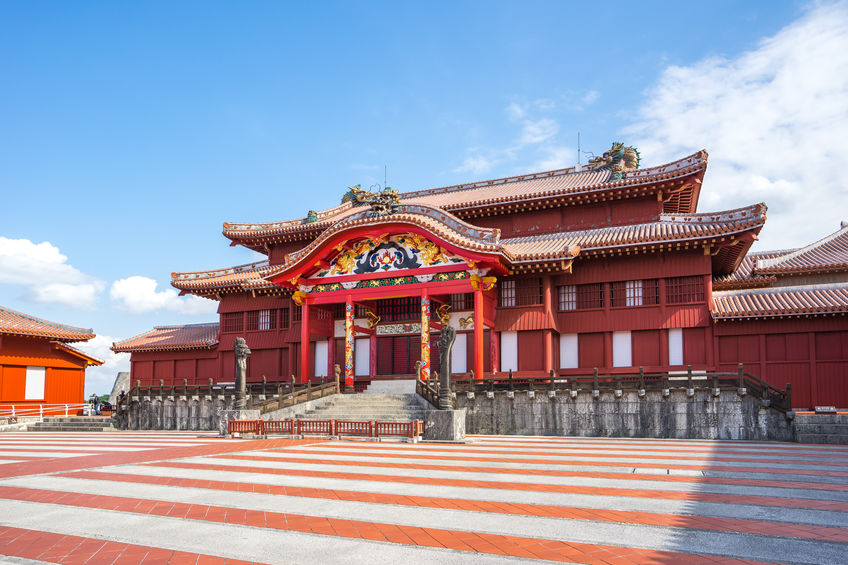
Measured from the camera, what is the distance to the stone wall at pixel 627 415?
20344mm

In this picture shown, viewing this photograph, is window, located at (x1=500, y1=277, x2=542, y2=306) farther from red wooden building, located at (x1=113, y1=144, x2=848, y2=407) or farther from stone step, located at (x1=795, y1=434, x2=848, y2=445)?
stone step, located at (x1=795, y1=434, x2=848, y2=445)

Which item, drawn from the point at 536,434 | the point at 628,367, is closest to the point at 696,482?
the point at 536,434

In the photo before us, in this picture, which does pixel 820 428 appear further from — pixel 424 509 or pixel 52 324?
pixel 52 324

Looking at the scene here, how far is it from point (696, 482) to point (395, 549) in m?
6.28

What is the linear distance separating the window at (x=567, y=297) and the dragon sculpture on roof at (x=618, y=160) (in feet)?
18.8

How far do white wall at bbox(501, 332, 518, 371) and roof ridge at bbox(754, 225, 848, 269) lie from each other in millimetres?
11970

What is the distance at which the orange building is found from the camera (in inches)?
1315

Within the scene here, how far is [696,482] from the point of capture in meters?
10.4

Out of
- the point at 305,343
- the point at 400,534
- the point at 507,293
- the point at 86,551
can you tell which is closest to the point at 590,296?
the point at 507,293

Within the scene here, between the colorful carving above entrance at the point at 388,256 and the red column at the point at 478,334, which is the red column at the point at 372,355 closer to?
the colorful carving above entrance at the point at 388,256

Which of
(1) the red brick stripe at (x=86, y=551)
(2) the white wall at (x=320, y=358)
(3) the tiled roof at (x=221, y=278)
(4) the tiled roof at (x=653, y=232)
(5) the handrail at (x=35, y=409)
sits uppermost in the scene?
(4) the tiled roof at (x=653, y=232)

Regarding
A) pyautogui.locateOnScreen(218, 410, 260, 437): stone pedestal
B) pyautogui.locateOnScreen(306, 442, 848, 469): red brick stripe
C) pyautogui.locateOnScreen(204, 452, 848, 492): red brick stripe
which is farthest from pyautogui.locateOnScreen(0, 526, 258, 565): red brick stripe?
pyautogui.locateOnScreen(218, 410, 260, 437): stone pedestal

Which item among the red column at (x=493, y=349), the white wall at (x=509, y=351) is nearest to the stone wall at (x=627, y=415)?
the red column at (x=493, y=349)

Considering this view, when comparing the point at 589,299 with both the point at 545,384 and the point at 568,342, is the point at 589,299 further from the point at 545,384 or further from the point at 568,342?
the point at 545,384
